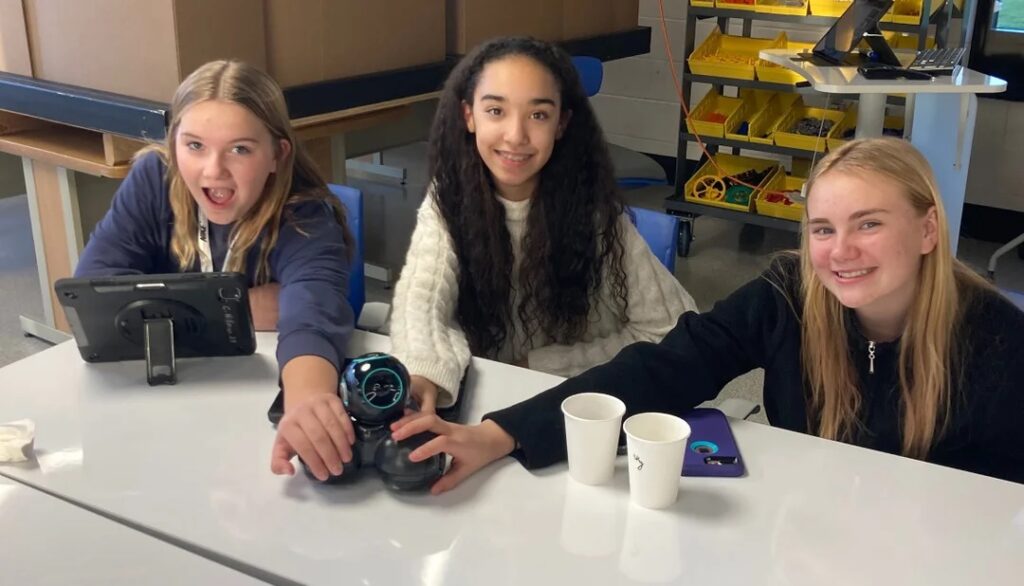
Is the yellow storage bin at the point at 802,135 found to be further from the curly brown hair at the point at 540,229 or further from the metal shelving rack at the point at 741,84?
the curly brown hair at the point at 540,229

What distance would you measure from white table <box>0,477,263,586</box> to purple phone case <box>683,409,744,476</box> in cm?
51

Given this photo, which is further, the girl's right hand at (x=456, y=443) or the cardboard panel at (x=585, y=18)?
the cardboard panel at (x=585, y=18)

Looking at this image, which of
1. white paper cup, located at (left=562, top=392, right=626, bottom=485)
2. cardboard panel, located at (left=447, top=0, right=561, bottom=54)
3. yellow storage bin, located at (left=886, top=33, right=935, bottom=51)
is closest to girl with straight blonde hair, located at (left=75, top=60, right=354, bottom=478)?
white paper cup, located at (left=562, top=392, right=626, bottom=485)

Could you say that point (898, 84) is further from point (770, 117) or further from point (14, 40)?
point (14, 40)

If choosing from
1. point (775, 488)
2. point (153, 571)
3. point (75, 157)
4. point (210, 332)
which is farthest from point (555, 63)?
point (75, 157)

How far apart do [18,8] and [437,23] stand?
1.20 metres

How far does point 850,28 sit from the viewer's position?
3.15 metres

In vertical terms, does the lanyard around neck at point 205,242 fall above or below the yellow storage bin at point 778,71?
below

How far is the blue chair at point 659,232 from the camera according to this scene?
178 centimetres

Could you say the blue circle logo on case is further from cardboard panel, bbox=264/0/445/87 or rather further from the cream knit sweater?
cardboard panel, bbox=264/0/445/87

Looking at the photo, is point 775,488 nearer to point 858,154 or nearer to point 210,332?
point 858,154

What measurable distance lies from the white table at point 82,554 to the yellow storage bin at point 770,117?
3.17m

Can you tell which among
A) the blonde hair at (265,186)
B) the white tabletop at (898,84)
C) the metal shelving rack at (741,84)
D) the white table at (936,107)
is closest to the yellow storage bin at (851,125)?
the metal shelving rack at (741,84)

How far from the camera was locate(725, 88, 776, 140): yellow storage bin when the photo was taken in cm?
379
